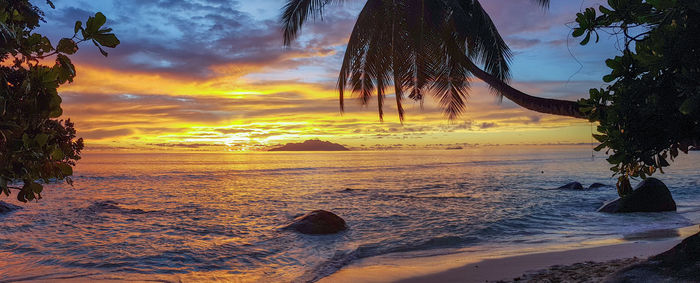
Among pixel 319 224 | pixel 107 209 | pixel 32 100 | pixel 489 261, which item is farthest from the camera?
pixel 107 209

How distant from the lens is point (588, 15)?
3510 millimetres

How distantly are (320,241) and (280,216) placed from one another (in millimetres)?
4479

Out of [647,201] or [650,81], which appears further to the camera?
[647,201]

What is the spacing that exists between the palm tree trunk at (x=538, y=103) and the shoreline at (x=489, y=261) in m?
2.37

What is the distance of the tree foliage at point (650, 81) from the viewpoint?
282 centimetres

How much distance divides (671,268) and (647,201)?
10178 millimetres

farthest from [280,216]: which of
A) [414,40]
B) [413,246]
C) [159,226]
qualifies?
[414,40]

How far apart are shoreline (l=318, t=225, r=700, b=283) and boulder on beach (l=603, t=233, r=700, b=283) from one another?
1589 millimetres

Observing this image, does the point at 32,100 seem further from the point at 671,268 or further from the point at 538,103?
the point at 538,103

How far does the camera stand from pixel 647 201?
1211cm

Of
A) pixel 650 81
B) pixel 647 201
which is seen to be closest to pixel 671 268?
pixel 650 81

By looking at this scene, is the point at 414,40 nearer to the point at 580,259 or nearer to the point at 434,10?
the point at 434,10

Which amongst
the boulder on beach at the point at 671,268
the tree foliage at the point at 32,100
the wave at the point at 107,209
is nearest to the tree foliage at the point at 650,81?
the boulder on beach at the point at 671,268

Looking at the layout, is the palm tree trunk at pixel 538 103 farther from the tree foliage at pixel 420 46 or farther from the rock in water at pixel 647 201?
the rock in water at pixel 647 201
